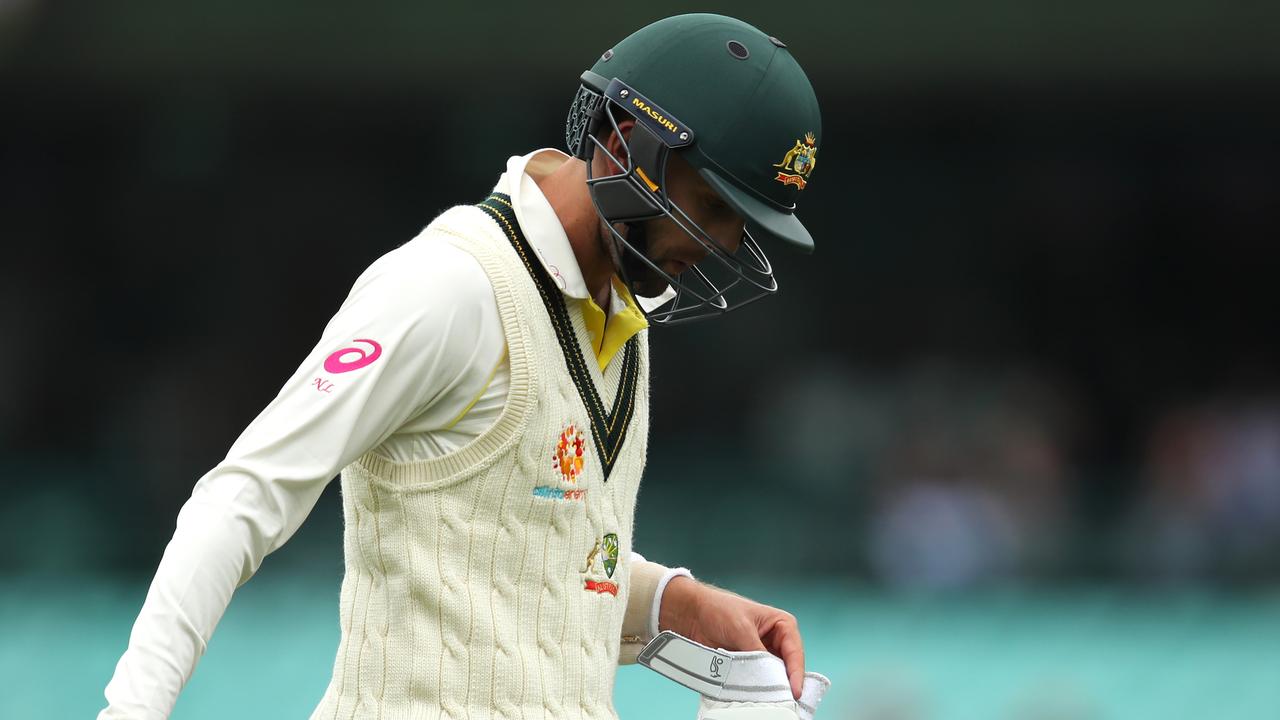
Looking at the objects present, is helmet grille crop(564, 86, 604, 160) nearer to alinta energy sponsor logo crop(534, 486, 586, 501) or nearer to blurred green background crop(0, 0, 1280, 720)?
alinta energy sponsor logo crop(534, 486, 586, 501)

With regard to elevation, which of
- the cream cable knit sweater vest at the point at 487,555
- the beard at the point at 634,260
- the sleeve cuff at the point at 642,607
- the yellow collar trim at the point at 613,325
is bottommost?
the cream cable knit sweater vest at the point at 487,555

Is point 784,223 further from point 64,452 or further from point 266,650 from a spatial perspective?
point 64,452

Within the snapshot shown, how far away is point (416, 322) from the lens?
2064mm

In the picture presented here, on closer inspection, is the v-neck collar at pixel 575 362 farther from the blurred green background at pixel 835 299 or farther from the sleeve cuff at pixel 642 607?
the blurred green background at pixel 835 299

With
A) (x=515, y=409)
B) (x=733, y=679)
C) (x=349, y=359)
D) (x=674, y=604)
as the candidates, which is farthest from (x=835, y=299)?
(x=349, y=359)

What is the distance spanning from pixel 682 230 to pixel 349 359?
527 millimetres

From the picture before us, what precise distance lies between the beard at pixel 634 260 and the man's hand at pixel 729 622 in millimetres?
532

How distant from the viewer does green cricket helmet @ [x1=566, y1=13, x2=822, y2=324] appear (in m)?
2.30

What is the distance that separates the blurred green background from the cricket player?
5297 millimetres

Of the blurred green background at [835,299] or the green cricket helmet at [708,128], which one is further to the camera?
the blurred green background at [835,299]

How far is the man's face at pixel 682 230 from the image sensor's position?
2.33 m

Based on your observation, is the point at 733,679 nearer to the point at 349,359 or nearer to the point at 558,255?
the point at 558,255

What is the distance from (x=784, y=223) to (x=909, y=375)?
8.76 meters

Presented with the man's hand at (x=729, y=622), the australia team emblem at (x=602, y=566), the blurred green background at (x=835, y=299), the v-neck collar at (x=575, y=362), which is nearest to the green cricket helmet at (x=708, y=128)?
the v-neck collar at (x=575, y=362)
